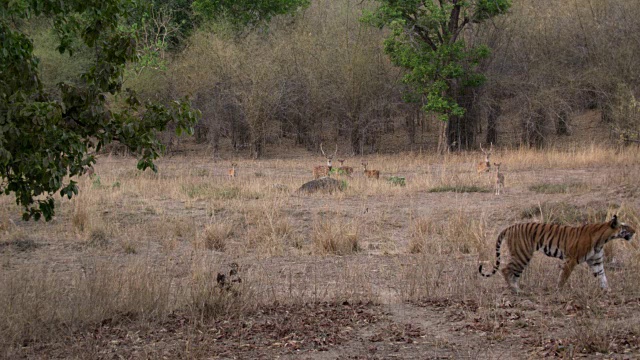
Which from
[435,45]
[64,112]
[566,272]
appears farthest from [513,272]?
[435,45]

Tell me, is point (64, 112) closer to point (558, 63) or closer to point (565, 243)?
point (565, 243)

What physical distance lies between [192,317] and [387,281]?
10.5ft

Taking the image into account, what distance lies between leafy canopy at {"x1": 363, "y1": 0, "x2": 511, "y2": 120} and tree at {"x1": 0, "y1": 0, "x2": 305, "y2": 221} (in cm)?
2112

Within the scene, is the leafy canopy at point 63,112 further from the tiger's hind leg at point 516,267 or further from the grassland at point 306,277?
the tiger's hind leg at point 516,267

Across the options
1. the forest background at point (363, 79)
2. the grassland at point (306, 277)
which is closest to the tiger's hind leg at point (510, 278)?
the grassland at point (306, 277)

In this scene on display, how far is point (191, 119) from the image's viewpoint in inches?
284

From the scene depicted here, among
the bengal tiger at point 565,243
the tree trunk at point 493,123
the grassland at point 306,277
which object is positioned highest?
the tree trunk at point 493,123

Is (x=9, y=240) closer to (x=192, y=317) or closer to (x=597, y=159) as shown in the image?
(x=192, y=317)

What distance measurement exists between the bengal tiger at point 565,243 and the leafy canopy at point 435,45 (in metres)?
19.4

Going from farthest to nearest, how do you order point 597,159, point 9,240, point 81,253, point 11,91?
point 597,159, point 9,240, point 81,253, point 11,91

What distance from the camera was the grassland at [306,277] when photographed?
6.95 meters

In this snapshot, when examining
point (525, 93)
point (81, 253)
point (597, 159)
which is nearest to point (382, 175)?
point (597, 159)

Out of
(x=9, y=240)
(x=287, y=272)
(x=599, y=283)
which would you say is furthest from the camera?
(x=9, y=240)

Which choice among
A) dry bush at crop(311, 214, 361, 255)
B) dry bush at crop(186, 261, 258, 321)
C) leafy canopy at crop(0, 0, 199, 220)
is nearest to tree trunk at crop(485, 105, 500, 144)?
dry bush at crop(311, 214, 361, 255)
